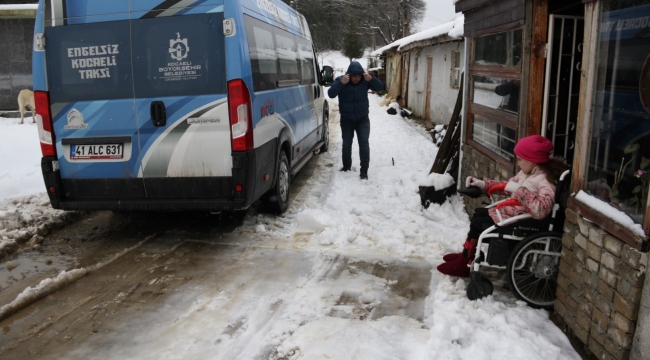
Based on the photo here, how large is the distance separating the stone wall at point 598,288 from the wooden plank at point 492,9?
7.44ft

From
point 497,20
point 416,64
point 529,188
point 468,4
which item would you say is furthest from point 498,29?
point 416,64

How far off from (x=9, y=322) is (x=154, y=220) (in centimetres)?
245

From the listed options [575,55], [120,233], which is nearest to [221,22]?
[120,233]

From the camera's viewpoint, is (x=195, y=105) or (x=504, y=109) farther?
(x=504, y=109)

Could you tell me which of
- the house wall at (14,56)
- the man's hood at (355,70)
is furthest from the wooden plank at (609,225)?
the house wall at (14,56)

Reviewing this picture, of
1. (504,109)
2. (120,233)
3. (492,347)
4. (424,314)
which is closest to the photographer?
(492,347)

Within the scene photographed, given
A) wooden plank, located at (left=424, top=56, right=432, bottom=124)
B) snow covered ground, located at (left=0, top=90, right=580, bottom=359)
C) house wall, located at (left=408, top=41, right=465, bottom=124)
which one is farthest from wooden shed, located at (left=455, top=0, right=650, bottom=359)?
wooden plank, located at (left=424, top=56, right=432, bottom=124)

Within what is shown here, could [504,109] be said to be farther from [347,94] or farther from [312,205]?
[347,94]

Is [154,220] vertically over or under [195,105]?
under

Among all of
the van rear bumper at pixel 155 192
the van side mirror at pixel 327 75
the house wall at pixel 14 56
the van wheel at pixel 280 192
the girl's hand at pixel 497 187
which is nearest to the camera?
the girl's hand at pixel 497 187

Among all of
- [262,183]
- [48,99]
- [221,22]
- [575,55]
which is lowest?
[262,183]

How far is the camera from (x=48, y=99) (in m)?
4.81

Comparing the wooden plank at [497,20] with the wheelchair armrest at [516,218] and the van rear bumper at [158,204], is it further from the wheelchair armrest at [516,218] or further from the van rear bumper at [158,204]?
the van rear bumper at [158,204]

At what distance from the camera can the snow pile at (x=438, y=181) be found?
6074 millimetres
